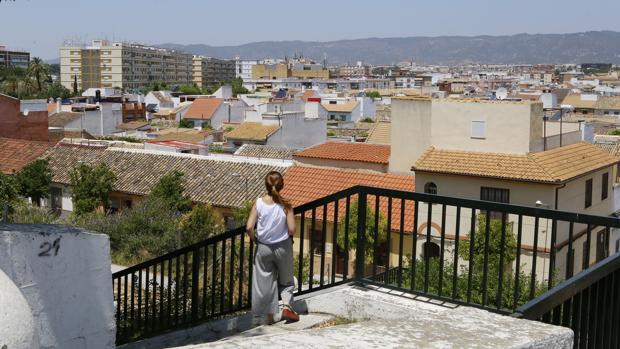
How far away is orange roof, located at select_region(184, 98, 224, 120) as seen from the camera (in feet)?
287

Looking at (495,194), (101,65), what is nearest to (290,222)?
(495,194)

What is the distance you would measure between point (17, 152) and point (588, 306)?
4013cm

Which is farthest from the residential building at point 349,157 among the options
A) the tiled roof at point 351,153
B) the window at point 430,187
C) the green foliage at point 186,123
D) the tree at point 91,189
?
the green foliage at point 186,123

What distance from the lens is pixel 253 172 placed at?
3475 cm

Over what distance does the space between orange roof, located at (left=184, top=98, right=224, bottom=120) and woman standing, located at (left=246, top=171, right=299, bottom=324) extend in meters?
80.8

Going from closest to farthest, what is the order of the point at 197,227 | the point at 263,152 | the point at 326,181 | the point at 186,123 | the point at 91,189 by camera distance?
the point at 197,227 → the point at 326,181 → the point at 91,189 → the point at 263,152 → the point at 186,123

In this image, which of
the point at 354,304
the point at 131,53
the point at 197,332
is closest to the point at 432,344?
the point at 354,304

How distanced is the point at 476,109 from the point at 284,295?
77.6 ft

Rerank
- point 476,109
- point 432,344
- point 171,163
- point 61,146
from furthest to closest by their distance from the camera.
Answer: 1. point 61,146
2. point 171,163
3. point 476,109
4. point 432,344

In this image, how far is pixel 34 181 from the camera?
3591 cm

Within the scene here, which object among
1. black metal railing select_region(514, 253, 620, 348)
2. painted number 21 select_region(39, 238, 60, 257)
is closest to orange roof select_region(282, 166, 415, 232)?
painted number 21 select_region(39, 238, 60, 257)

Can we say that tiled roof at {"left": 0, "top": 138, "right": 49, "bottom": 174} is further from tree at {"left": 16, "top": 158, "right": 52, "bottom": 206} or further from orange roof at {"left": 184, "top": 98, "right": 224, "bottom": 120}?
orange roof at {"left": 184, "top": 98, "right": 224, "bottom": 120}

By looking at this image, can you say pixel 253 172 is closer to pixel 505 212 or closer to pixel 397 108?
pixel 397 108

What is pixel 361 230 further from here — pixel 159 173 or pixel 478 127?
pixel 159 173
